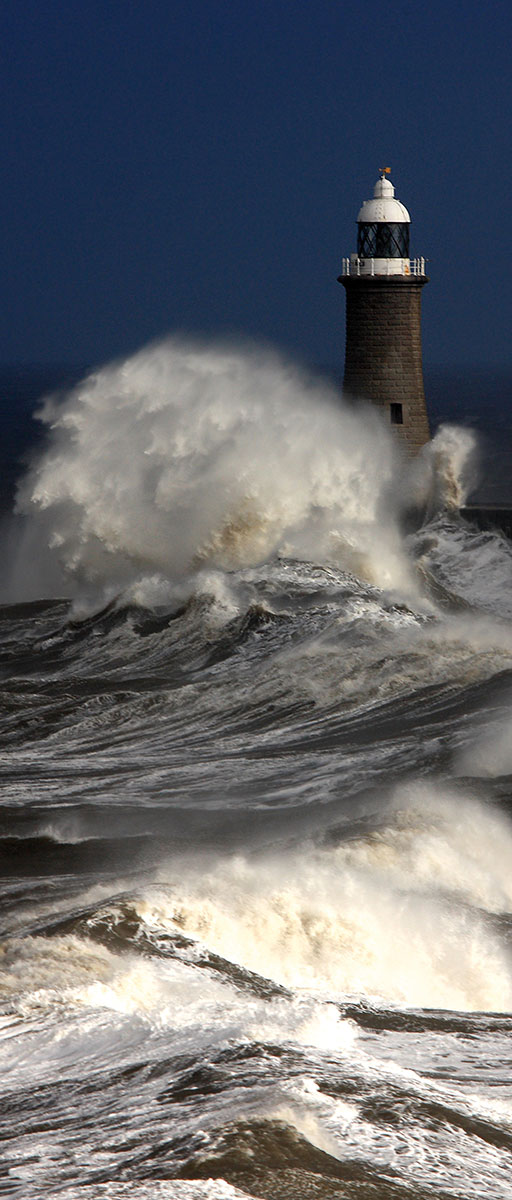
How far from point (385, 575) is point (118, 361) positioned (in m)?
6.35

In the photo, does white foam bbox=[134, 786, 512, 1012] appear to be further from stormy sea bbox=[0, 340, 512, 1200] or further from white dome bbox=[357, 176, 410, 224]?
white dome bbox=[357, 176, 410, 224]

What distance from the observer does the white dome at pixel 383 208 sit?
27.3 metres

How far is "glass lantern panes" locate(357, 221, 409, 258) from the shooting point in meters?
27.1

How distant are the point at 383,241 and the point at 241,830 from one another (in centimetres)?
1810

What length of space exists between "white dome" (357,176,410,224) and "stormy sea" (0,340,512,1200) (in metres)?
4.61

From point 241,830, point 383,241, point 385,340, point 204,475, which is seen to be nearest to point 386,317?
point 385,340

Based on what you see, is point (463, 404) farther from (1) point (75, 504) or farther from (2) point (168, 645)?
(2) point (168, 645)

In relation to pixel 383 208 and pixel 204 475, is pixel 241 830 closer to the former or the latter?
pixel 204 475

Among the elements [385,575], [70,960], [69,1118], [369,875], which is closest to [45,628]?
[385,575]

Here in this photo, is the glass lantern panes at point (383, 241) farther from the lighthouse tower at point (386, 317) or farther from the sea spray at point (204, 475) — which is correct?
the sea spray at point (204, 475)

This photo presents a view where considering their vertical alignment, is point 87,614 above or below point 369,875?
above

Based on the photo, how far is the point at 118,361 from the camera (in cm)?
2638

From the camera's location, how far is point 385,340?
26938 mm

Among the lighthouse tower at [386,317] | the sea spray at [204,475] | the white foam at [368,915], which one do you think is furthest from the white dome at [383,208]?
the white foam at [368,915]
